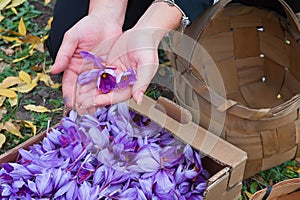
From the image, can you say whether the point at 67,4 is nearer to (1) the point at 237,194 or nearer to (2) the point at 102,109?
(2) the point at 102,109

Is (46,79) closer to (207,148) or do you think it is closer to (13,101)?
(13,101)

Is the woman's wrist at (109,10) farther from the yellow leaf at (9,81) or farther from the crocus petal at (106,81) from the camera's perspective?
the yellow leaf at (9,81)

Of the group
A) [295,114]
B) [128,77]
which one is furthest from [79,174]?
[295,114]

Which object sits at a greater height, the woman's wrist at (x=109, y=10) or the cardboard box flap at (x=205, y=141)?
the woman's wrist at (x=109, y=10)

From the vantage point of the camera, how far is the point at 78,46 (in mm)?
1134

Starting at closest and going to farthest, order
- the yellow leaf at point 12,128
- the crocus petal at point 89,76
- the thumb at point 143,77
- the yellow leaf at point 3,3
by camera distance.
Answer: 1. the thumb at point 143,77
2. the crocus petal at point 89,76
3. the yellow leaf at point 12,128
4. the yellow leaf at point 3,3

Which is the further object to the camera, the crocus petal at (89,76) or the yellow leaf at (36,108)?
the yellow leaf at (36,108)

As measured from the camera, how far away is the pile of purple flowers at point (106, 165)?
1.00 meters

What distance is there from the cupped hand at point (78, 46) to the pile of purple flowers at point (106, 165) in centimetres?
7

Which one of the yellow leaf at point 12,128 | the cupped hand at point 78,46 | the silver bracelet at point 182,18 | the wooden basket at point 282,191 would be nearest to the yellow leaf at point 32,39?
the yellow leaf at point 12,128

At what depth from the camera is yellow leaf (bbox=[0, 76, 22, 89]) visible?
149cm

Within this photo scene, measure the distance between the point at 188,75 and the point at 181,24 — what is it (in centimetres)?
11

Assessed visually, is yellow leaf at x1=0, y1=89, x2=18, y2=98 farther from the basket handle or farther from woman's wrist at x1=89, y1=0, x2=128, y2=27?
the basket handle

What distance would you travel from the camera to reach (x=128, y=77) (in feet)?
3.42
